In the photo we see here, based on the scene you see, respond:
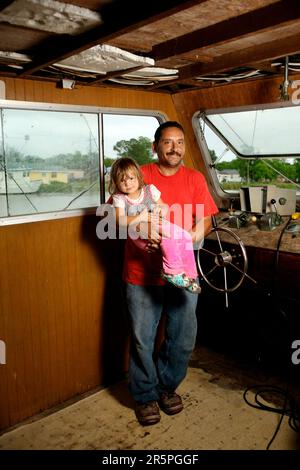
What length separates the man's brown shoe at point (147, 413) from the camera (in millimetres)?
2721

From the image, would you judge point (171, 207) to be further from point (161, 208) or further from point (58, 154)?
point (58, 154)

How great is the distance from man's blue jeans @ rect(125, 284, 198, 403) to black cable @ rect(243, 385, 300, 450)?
62 centimetres

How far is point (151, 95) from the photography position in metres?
3.35

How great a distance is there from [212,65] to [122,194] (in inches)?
37.3

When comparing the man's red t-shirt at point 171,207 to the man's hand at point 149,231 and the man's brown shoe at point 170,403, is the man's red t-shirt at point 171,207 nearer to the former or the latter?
the man's hand at point 149,231

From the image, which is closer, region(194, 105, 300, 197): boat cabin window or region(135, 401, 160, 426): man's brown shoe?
region(135, 401, 160, 426): man's brown shoe

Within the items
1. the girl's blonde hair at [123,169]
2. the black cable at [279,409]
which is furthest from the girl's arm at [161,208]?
the black cable at [279,409]

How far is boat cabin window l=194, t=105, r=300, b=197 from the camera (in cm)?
327

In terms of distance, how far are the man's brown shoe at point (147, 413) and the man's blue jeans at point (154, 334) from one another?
0.13 ft

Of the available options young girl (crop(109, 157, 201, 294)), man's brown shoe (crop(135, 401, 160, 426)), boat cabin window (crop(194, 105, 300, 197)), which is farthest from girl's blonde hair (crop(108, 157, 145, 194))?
man's brown shoe (crop(135, 401, 160, 426))

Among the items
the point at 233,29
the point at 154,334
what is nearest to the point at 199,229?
the point at 154,334

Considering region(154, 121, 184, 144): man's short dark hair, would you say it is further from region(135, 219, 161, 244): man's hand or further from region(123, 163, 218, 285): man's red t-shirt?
region(135, 219, 161, 244): man's hand
